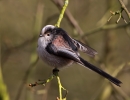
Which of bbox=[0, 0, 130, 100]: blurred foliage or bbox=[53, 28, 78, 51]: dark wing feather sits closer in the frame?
bbox=[53, 28, 78, 51]: dark wing feather

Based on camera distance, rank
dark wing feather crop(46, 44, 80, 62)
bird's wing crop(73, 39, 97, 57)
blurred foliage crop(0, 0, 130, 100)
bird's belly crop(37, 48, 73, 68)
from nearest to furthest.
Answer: dark wing feather crop(46, 44, 80, 62)
bird's belly crop(37, 48, 73, 68)
bird's wing crop(73, 39, 97, 57)
blurred foliage crop(0, 0, 130, 100)

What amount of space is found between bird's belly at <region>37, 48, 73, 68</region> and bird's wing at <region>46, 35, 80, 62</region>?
61 mm

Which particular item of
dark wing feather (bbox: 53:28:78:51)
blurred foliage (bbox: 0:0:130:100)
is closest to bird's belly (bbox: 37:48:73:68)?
dark wing feather (bbox: 53:28:78:51)

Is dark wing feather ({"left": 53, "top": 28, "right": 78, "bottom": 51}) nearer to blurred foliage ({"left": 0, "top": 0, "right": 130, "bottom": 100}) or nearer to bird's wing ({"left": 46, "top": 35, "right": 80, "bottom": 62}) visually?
bird's wing ({"left": 46, "top": 35, "right": 80, "bottom": 62})

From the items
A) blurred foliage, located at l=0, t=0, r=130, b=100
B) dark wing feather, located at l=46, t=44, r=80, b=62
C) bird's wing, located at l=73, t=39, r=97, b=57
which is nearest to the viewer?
dark wing feather, located at l=46, t=44, r=80, b=62

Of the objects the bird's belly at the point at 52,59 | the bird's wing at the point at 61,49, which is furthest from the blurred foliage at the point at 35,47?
the bird's wing at the point at 61,49

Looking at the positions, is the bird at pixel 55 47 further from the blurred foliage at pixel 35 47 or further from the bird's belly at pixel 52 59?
the blurred foliage at pixel 35 47

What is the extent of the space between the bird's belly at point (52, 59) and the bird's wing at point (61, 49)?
6 centimetres

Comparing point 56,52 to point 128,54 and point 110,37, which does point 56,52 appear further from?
point 128,54

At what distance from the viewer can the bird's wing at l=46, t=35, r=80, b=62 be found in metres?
3.06

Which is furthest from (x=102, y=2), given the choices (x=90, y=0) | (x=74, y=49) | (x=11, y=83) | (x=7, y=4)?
(x=74, y=49)

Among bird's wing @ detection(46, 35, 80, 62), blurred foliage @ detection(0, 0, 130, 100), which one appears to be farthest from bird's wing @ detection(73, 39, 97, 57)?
blurred foliage @ detection(0, 0, 130, 100)

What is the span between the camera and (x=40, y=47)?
3.15 meters

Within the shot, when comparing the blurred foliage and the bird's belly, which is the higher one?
the bird's belly
